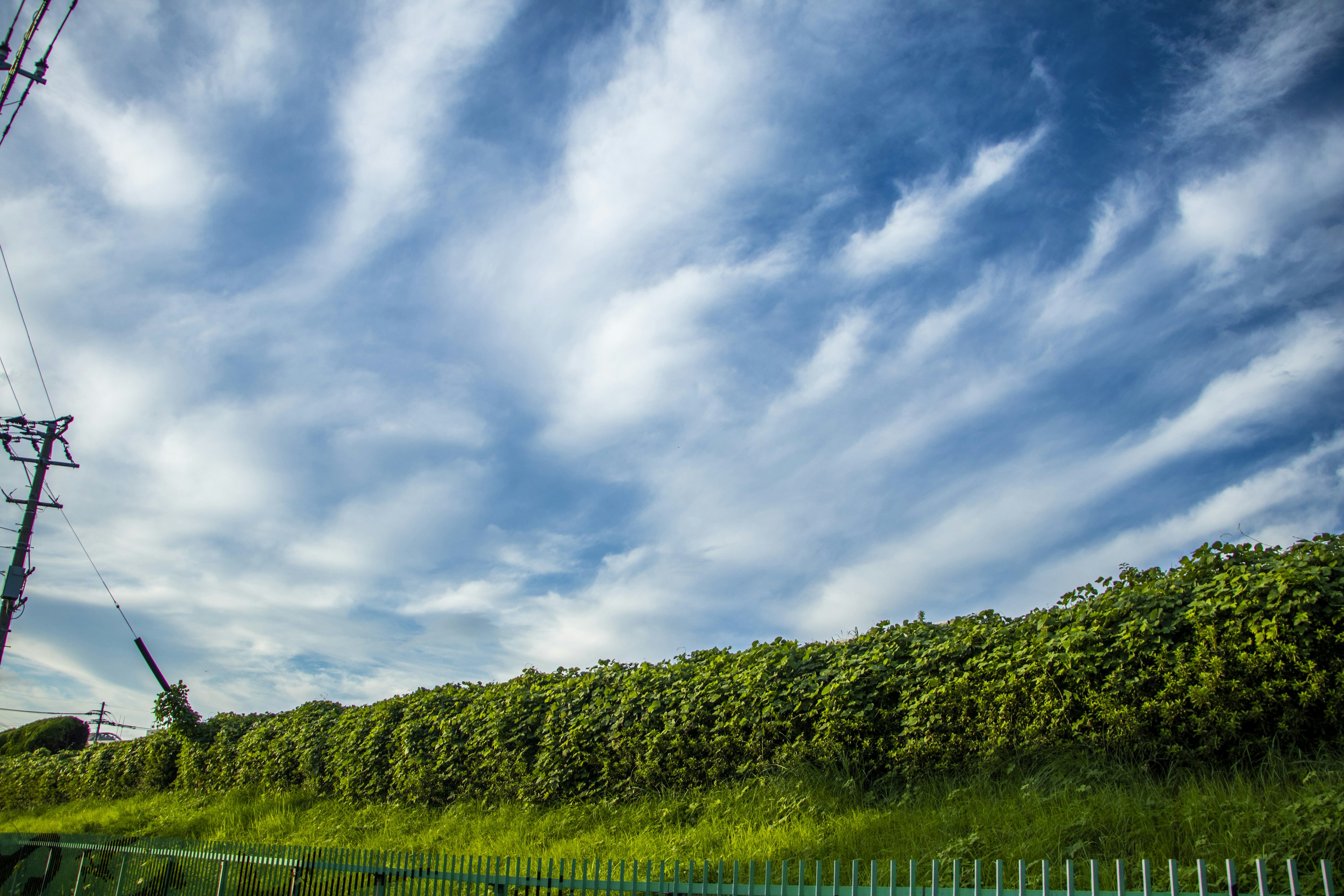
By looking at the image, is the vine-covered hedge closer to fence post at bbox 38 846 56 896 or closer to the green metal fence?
the green metal fence

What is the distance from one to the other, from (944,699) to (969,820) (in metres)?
1.23

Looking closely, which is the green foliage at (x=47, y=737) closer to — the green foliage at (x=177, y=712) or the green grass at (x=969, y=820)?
the green foliage at (x=177, y=712)

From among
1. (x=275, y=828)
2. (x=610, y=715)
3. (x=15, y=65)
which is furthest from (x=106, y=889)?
(x=15, y=65)

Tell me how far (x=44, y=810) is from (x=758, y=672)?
71.2ft

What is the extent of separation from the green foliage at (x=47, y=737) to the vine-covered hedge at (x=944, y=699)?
22946 mm

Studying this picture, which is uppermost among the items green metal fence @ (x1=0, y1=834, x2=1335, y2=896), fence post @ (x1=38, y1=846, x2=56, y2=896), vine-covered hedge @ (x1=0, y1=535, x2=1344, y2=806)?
vine-covered hedge @ (x1=0, y1=535, x2=1344, y2=806)

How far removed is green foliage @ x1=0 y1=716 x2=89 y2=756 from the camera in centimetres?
2897

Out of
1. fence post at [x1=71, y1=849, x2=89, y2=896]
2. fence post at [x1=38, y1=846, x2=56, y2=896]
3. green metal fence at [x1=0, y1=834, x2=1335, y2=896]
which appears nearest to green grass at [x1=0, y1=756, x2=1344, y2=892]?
green metal fence at [x1=0, y1=834, x2=1335, y2=896]

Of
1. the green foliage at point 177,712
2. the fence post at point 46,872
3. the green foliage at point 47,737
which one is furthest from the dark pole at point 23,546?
the green foliage at point 47,737

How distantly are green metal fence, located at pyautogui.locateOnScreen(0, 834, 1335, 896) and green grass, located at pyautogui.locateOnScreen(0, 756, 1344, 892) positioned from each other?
0.50ft

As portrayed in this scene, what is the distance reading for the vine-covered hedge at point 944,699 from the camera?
6.70m

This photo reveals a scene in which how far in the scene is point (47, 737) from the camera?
29141 mm

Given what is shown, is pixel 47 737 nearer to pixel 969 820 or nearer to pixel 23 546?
pixel 23 546

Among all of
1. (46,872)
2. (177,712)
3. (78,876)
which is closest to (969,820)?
(78,876)
